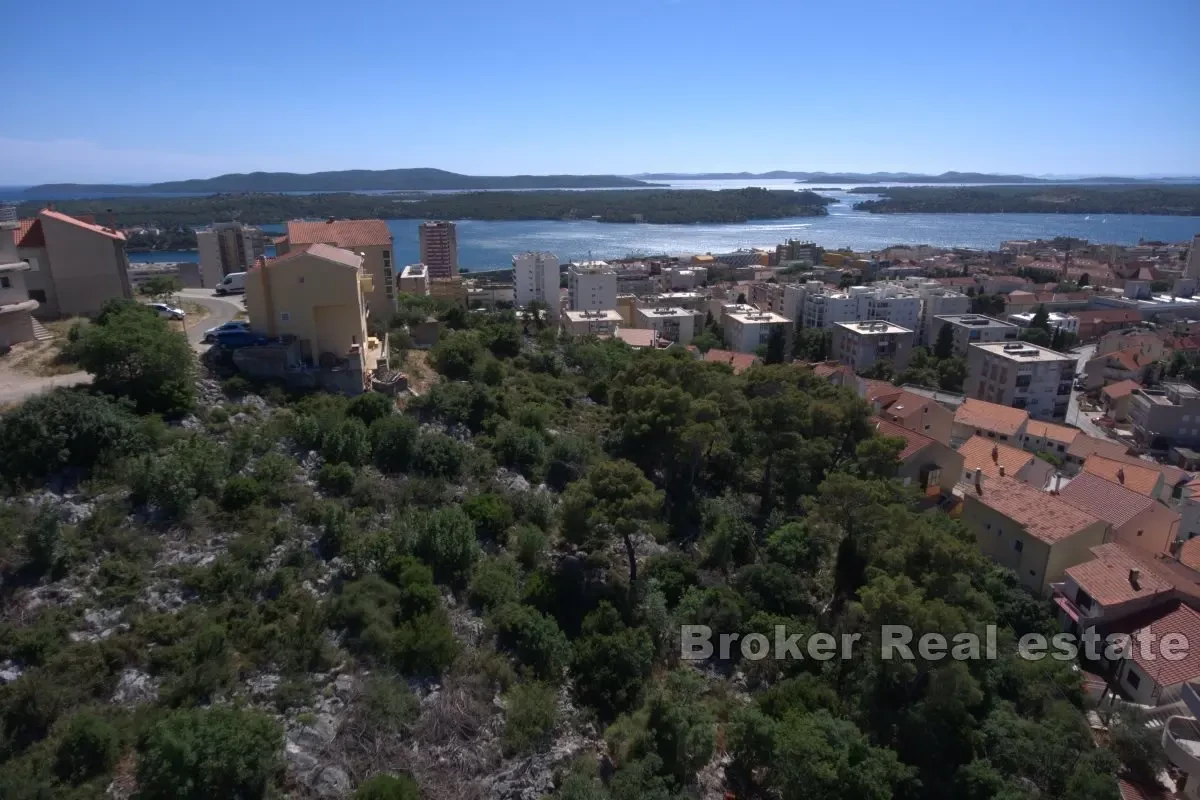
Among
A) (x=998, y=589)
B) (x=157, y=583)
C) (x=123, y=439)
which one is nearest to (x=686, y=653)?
(x=998, y=589)

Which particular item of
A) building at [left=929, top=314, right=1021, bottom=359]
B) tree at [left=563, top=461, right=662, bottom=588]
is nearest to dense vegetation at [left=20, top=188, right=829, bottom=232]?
building at [left=929, top=314, right=1021, bottom=359]

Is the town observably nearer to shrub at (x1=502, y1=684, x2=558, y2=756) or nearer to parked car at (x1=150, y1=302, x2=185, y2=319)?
parked car at (x1=150, y1=302, x2=185, y2=319)

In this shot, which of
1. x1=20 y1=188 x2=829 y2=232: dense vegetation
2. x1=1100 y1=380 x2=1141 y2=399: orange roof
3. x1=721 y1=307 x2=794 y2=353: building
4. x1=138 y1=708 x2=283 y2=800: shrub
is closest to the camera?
x1=138 y1=708 x2=283 y2=800: shrub

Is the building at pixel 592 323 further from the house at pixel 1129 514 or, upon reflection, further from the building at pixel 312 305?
the house at pixel 1129 514

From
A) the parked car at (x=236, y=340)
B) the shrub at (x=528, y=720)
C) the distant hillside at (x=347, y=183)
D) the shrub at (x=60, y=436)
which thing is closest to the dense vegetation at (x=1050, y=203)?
the distant hillside at (x=347, y=183)

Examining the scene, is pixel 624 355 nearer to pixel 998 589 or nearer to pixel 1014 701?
pixel 998 589

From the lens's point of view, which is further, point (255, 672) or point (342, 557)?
point (342, 557)
